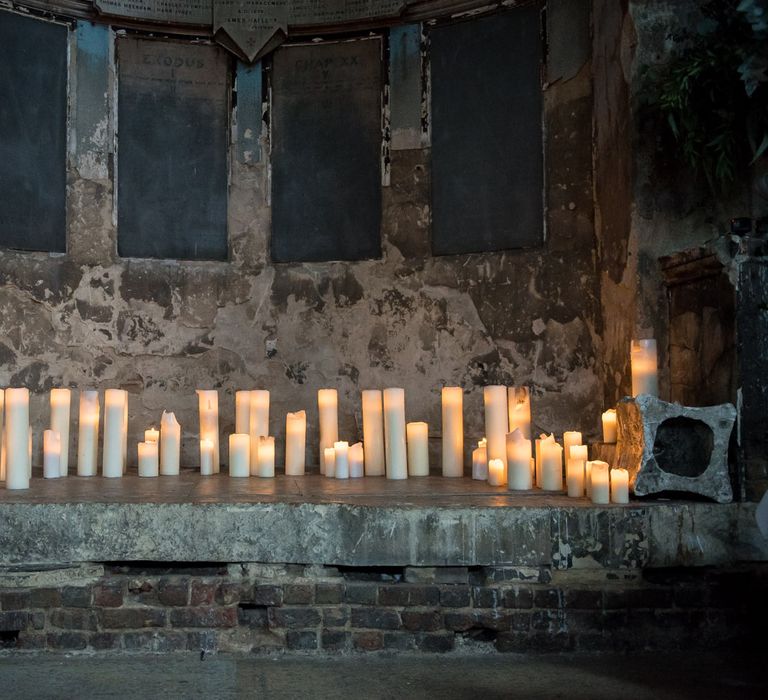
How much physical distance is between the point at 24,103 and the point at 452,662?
386 centimetres

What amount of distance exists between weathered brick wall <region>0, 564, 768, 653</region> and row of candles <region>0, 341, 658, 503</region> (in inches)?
24.0

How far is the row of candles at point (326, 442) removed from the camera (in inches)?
145

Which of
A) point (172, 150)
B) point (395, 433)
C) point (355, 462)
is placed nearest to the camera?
point (395, 433)

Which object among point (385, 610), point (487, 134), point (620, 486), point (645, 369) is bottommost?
point (385, 610)

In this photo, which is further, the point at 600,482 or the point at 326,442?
the point at 326,442

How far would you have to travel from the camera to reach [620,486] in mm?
3197

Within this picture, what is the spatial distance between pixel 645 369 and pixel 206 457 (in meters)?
2.09

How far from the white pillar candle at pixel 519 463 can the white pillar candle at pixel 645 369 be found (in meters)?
0.49

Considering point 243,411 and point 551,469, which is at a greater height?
point 243,411

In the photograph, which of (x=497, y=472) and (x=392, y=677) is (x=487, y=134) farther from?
(x=392, y=677)

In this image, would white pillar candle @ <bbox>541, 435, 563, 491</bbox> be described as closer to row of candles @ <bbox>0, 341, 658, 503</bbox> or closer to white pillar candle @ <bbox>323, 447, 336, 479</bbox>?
row of candles @ <bbox>0, 341, 658, 503</bbox>

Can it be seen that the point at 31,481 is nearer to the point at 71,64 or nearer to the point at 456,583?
the point at 456,583

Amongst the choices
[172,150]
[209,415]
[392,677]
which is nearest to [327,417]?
[209,415]

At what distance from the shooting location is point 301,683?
2.81 m
